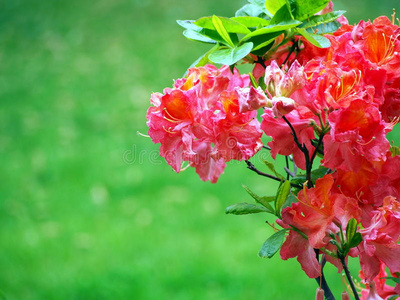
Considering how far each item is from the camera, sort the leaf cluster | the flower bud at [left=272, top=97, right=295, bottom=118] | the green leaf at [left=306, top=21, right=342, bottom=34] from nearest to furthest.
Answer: the flower bud at [left=272, top=97, right=295, bottom=118] → the leaf cluster → the green leaf at [left=306, top=21, right=342, bottom=34]

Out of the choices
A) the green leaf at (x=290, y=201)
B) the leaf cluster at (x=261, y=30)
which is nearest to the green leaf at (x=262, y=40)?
the leaf cluster at (x=261, y=30)

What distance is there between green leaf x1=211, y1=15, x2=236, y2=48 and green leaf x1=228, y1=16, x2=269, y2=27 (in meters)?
0.03

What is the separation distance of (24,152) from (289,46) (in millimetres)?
2941

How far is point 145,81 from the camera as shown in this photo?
4457mm

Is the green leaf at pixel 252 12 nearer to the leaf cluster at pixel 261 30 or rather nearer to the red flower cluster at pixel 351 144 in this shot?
the leaf cluster at pixel 261 30

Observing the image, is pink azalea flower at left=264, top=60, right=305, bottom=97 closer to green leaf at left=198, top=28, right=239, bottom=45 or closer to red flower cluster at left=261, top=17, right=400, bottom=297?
red flower cluster at left=261, top=17, right=400, bottom=297

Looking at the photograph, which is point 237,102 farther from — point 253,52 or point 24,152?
point 24,152

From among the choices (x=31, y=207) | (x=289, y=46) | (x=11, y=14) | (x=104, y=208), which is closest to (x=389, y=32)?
(x=289, y=46)

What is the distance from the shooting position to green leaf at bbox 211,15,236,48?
78 cm

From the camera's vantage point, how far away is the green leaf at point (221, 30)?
0.78 m

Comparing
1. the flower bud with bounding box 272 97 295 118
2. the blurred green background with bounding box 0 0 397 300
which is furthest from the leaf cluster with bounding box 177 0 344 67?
the blurred green background with bounding box 0 0 397 300

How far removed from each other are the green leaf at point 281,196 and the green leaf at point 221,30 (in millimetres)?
215

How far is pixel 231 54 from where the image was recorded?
2.51 ft

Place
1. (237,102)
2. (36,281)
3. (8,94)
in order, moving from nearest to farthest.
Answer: (237,102), (36,281), (8,94)
